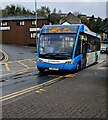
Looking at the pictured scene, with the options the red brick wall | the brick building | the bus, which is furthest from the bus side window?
the red brick wall

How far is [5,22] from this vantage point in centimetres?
7356

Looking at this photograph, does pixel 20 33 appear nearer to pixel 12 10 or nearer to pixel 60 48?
pixel 12 10

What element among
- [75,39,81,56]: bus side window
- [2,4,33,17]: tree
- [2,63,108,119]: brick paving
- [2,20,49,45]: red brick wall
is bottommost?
[2,63,108,119]: brick paving

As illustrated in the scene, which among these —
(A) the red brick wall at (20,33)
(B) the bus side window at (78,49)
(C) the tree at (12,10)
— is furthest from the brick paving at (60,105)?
(C) the tree at (12,10)

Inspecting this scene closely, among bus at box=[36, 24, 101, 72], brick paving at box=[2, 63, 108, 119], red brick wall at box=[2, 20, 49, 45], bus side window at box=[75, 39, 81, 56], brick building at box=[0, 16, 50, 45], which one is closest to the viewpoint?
brick paving at box=[2, 63, 108, 119]

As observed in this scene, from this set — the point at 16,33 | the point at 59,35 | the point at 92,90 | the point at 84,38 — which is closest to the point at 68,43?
the point at 59,35

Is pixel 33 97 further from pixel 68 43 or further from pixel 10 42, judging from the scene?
pixel 10 42

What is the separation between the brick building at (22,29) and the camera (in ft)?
227

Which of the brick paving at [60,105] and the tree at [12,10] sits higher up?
the tree at [12,10]

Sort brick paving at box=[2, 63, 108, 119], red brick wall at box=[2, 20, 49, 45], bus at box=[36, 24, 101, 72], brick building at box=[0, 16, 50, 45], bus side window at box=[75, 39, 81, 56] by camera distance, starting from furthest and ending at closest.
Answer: red brick wall at box=[2, 20, 49, 45], brick building at box=[0, 16, 50, 45], bus side window at box=[75, 39, 81, 56], bus at box=[36, 24, 101, 72], brick paving at box=[2, 63, 108, 119]

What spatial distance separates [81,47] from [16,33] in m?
52.4

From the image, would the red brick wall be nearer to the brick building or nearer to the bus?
the brick building

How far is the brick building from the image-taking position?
227 feet

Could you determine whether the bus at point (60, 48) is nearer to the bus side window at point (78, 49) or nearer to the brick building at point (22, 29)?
the bus side window at point (78, 49)
